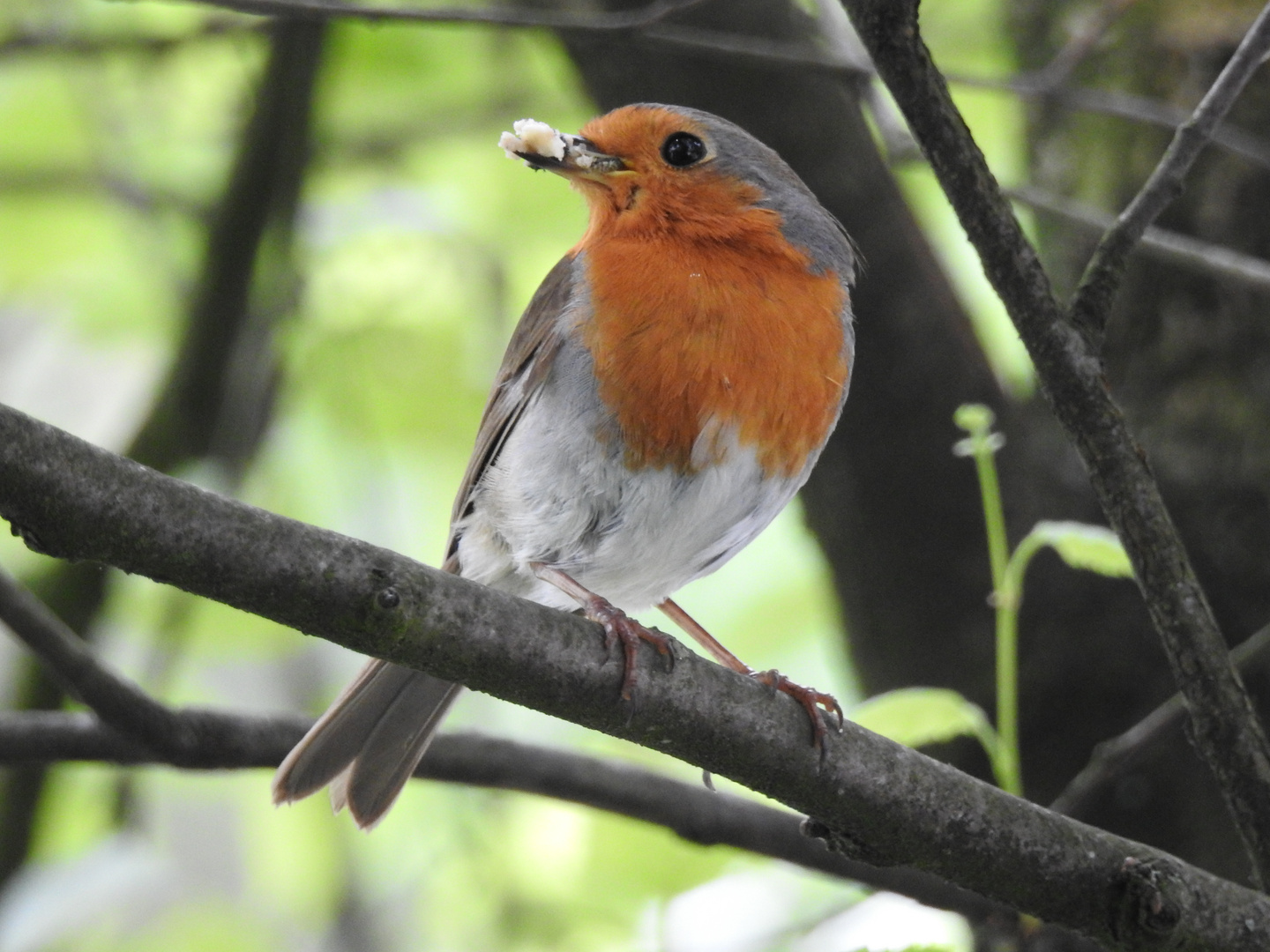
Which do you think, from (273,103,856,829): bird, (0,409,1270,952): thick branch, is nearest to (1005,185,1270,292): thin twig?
(273,103,856,829): bird

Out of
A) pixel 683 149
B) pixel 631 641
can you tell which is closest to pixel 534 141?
pixel 683 149

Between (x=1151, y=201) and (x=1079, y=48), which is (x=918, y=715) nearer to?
(x=1151, y=201)

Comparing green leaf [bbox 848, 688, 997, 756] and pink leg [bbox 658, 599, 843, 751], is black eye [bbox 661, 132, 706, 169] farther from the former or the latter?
green leaf [bbox 848, 688, 997, 756]

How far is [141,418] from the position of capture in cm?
421

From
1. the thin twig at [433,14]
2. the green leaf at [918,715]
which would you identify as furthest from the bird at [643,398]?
the thin twig at [433,14]

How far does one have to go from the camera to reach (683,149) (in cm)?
366

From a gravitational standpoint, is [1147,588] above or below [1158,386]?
below

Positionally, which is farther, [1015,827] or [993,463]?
[993,463]

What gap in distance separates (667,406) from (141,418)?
74.4 inches

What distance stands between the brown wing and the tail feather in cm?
41

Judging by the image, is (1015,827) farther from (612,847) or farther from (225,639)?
(225,639)

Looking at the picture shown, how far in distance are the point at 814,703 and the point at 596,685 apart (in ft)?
1.81

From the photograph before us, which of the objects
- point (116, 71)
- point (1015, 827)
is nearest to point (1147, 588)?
point (1015, 827)

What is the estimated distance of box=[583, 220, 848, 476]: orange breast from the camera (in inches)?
123
